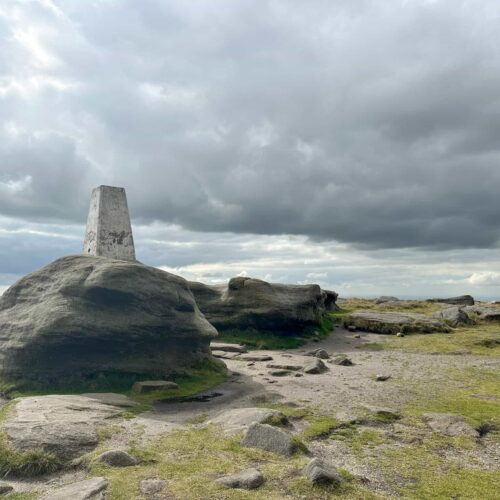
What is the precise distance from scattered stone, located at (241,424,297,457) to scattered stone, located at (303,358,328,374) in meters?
12.8

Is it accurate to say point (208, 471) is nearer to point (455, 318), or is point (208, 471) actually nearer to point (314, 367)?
point (314, 367)

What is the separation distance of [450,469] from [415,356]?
859 inches

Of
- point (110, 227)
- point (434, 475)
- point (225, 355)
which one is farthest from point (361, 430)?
point (110, 227)

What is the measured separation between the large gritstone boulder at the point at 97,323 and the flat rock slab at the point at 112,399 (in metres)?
2.38

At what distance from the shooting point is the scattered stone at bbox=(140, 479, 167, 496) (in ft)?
38.1

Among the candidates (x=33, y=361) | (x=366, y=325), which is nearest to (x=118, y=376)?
(x=33, y=361)

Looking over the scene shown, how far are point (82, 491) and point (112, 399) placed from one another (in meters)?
9.29

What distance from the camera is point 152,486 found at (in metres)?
11.9

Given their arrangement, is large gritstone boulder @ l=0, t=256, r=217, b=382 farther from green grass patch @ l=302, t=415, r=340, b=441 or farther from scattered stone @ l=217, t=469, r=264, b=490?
scattered stone @ l=217, t=469, r=264, b=490

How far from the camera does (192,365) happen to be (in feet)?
87.9

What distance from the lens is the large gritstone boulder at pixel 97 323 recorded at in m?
23.5

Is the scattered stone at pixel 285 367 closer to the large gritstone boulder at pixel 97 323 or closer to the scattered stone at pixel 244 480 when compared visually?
the large gritstone boulder at pixel 97 323

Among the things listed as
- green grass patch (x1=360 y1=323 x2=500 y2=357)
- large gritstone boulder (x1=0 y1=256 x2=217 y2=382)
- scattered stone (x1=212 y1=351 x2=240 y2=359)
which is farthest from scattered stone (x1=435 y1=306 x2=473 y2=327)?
large gritstone boulder (x1=0 y1=256 x2=217 y2=382)

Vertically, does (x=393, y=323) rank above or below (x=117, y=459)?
above
